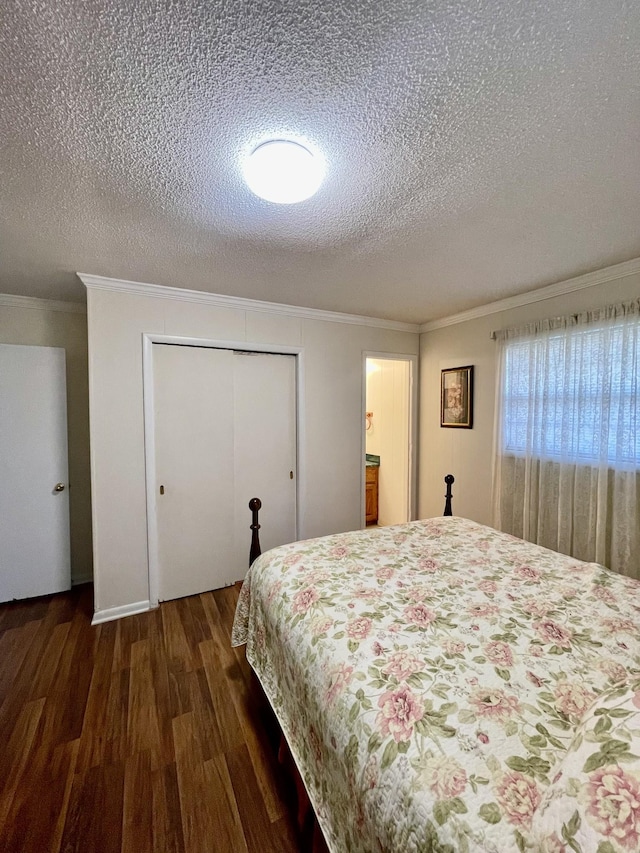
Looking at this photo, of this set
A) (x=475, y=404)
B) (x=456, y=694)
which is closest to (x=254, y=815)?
(x=456, y=694)

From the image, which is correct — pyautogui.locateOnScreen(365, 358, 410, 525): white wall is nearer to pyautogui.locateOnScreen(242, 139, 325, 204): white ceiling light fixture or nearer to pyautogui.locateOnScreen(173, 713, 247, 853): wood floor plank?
pyautogui.locateOnScreen(242, 139, 325, 204): white ceiling light fixture

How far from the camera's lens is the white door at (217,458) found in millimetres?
2730

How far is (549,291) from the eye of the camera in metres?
2.59

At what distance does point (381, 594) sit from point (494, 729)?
2.10 feet

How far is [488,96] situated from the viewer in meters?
1.01

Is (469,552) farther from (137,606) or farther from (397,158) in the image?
(137,606)

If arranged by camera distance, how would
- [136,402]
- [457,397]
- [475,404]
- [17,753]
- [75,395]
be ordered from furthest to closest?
1. [457,397]
2. [475,404]
3. [75,395]
4. [136,402]
5. [17,753]

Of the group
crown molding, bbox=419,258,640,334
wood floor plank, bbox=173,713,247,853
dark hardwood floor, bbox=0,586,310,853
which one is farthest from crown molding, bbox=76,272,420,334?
wood floor plank, bbox=173,713,247,853

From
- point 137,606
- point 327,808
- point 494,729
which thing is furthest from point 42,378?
point 494,729

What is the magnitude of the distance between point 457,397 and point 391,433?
1064 millimetres

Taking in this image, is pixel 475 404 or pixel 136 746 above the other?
pixel 475 404

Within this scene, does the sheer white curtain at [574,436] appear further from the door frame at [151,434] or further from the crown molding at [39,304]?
the crown molding at [39,304]

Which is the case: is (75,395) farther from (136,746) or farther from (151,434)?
(136,746)

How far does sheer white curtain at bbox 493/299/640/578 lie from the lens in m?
2.19
